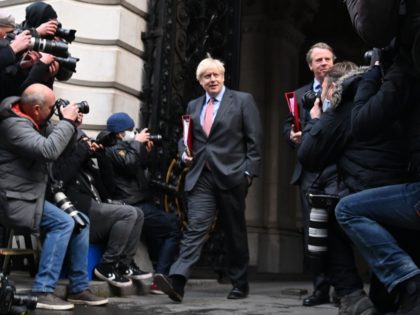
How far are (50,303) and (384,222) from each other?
8.49ft

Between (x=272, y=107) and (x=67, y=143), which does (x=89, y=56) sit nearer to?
(x=67, y=143)

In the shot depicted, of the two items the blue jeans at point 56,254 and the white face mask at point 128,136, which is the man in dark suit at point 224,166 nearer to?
the white face mask at point 128,136

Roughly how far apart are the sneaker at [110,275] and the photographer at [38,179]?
23.2 inches

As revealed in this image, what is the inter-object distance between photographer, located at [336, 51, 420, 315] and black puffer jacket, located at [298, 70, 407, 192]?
113 millimetres

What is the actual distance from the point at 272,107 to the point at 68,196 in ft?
23.7

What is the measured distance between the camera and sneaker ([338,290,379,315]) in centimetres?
385

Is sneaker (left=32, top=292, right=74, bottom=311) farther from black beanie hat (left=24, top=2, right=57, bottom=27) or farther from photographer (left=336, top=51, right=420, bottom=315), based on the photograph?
black beanie hat (left=24, top=2, right=57, bottom=27)

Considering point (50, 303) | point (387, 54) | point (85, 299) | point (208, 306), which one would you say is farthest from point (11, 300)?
point (387, 54)

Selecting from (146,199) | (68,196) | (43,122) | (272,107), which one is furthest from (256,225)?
(43,122)

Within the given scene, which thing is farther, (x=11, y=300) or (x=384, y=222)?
(x=11, y=300)

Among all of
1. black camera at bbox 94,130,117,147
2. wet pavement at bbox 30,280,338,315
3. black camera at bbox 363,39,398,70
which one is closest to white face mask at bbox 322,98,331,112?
black camera at bbox 363,39,398,70

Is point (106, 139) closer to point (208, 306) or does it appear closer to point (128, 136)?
point (128, 136)

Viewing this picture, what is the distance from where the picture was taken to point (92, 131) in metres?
7.32

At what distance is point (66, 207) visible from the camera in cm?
541
